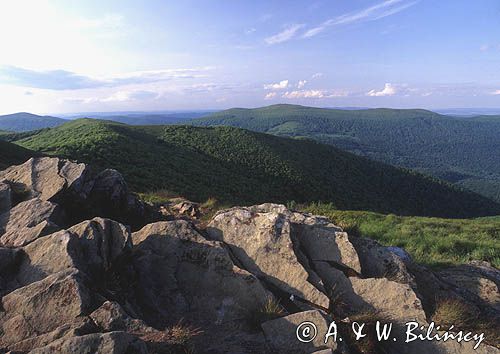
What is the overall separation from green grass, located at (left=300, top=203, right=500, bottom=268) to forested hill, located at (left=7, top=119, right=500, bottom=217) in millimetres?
32058

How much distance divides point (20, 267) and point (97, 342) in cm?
382

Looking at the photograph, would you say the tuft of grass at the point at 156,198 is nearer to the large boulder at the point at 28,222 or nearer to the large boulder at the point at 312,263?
the large boulder at the point at 28,222

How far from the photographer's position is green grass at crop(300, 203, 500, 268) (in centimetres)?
1634

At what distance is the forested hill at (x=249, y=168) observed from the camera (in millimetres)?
67188

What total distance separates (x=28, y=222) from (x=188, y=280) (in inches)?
192

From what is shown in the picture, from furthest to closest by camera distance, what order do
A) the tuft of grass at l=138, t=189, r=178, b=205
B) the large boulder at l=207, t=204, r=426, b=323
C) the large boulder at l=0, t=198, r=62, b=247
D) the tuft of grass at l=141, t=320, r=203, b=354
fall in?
1. the tuft of grass at l=138, t=189, r=178, b=205
2. the large boulder at l=0, t=198, r=62, b=247
3. the large boulder at l=207, t=204, r=426, b=323
4. the tuft of grass at l=141, t=320, r=203, b=354

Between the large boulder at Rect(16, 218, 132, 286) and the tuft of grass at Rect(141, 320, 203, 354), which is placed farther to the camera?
the large boulder at Rect(16, 218, 132, 286)

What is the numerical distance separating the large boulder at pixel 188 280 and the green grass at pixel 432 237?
863 cm

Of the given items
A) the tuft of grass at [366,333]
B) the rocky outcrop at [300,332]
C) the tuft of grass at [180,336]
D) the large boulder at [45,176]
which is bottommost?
the tuft of grass at [366,333]

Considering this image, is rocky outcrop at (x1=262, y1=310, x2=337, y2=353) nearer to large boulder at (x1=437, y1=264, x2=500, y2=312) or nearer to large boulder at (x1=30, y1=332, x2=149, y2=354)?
large boulder at (x1=30, y1=332, x2=149, y2=354)

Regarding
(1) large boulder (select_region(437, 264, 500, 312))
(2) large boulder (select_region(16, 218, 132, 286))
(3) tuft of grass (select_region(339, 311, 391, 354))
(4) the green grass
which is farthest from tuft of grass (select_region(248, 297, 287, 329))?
(4) the green grass

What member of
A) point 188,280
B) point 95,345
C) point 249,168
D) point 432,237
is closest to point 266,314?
point 188,280

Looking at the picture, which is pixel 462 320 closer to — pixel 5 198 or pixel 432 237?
pixel 432 237

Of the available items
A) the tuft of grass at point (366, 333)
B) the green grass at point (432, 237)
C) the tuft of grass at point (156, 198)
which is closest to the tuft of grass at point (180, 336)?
the tuft of grass at point (366, 333)
